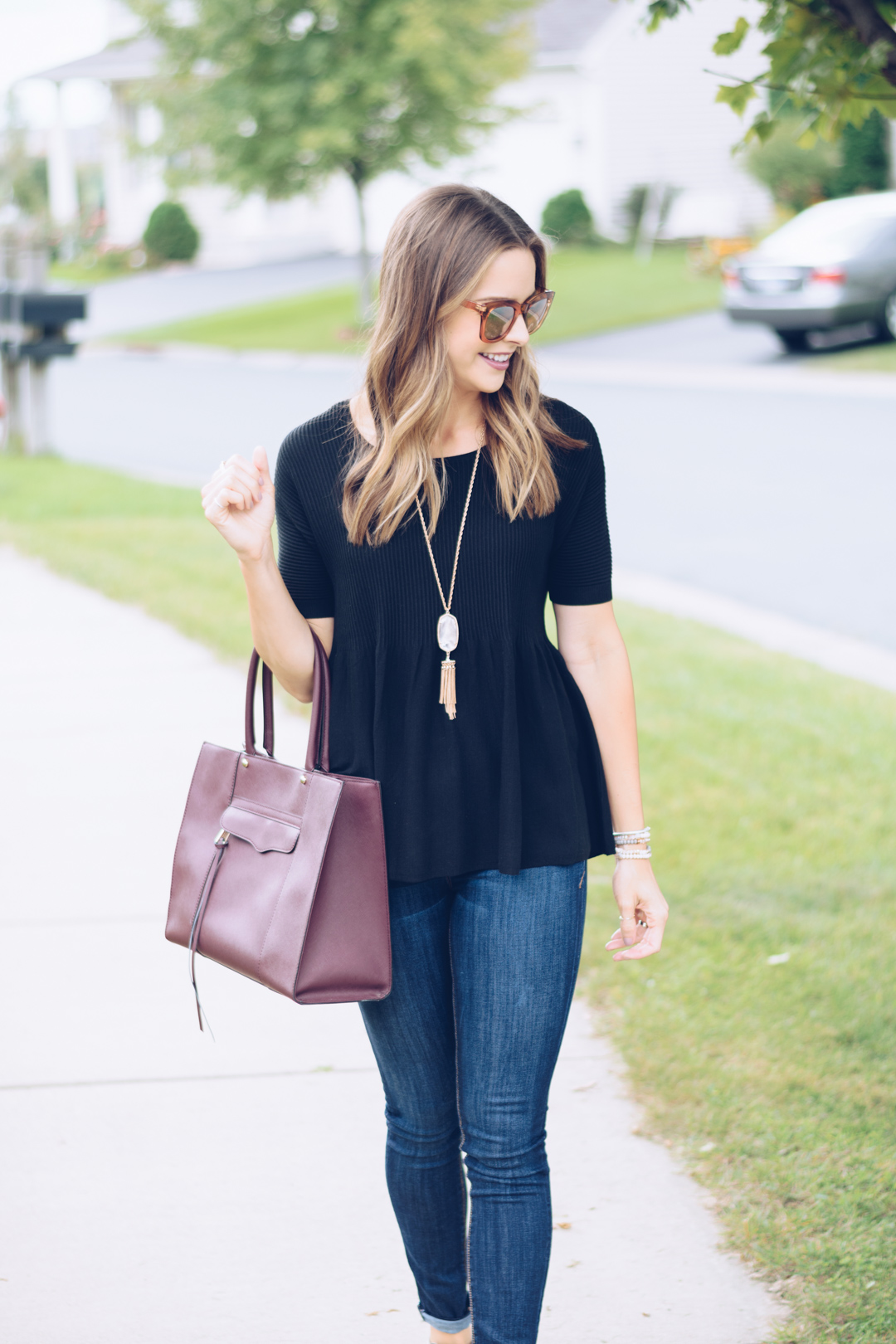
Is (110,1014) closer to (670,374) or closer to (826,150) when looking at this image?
(670,374)

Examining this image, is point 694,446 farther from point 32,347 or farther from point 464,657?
point 464,657

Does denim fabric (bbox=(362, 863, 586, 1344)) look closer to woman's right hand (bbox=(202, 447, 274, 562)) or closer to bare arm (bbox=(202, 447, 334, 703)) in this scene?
bare arm (bbox=(202, 447, 334, 703))

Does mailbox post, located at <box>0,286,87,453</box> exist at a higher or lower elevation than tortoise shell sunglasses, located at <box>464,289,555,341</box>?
lower

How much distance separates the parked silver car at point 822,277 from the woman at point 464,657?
56.3 feet

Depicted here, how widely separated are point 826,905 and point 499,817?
107 inches

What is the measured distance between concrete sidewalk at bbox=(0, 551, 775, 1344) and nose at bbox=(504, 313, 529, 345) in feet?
5.68

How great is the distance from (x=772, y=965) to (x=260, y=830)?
7.76 ft

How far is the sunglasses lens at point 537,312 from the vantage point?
2258 mm

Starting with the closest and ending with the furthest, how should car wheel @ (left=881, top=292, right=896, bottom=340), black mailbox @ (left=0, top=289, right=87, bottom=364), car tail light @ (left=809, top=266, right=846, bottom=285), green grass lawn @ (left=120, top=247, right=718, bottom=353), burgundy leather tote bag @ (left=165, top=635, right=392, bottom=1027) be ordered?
1. burgundy leather tote bag @ (left=165, top=635, right=392, bottom=1027)
2. black mailbox @ (left=0, top=289, right=87, bottom=364)
3. car tail light @ (left=809, top=266, right=846, bottom=285)
4. car wheel @ (left=881, top=292, right=896, bottom=340)
5. green grass lawn @ (left=120, top=247, right=718, bottom=353)

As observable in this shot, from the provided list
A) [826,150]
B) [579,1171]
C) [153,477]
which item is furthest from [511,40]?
[579,1171]

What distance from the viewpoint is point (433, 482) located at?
2.22m

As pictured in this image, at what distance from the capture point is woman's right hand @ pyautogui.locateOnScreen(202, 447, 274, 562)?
2166 millimetres

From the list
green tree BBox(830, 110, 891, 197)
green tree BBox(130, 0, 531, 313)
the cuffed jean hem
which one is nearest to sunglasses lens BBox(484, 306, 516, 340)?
the cuffed jean hem

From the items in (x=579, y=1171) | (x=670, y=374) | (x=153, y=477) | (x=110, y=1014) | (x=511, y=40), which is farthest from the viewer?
(x=511, y=40)
